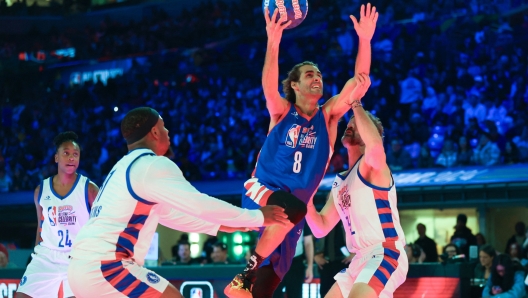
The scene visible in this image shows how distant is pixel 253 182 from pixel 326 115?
885 mm

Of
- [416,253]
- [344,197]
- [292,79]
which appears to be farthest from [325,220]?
[416,253]

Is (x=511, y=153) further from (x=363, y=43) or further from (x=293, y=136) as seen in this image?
(x=293, y=136)

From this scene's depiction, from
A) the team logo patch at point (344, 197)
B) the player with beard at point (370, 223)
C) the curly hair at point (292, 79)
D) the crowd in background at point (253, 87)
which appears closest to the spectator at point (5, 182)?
the crowd in background at point (253, 87)

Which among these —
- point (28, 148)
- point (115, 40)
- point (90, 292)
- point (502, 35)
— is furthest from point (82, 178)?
point (115, 40)

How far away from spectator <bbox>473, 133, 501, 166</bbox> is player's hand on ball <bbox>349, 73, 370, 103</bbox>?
8.72 m

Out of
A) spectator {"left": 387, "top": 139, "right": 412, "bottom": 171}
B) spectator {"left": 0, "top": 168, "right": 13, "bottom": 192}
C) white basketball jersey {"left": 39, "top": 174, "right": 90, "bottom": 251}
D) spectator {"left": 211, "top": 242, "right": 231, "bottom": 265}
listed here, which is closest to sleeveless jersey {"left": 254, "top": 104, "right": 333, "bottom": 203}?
white basketball jersey {"left": 39, "top": 174, "right": 90, "bottom": 251}

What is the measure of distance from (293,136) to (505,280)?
426 centimetres

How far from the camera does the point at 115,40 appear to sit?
27234 mm

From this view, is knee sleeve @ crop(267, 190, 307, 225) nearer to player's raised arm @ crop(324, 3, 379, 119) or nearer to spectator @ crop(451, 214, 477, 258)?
player's raised arm @ crop(324, 3, 379, 119)

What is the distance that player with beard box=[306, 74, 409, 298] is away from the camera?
5781mm

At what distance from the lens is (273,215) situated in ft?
16.4

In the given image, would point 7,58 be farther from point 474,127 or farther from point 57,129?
point 474,127

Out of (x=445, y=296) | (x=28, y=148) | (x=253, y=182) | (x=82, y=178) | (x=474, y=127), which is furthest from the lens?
(x=28, y=148)

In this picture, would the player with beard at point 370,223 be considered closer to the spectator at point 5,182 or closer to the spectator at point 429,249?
the spectator at point 429,249
